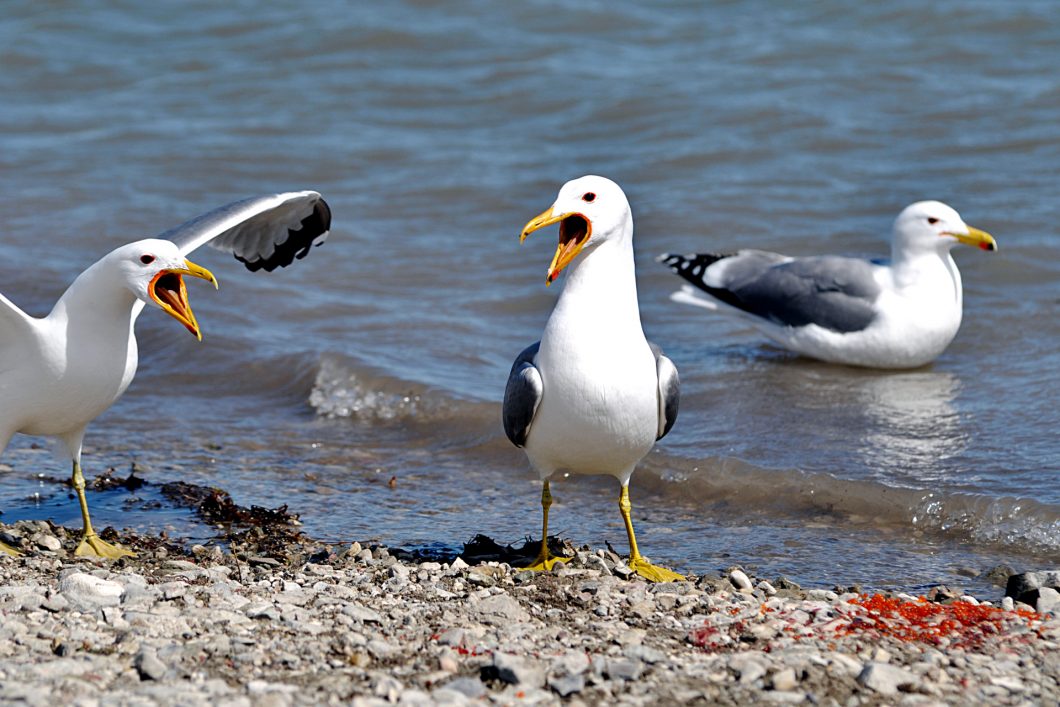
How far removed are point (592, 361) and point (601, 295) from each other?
265mm

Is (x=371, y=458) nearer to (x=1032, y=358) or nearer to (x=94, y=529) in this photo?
(x=94, y=529)

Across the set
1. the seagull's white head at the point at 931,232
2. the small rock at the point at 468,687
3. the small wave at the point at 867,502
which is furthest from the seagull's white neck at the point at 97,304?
the seagull's white head at the point at 931,232

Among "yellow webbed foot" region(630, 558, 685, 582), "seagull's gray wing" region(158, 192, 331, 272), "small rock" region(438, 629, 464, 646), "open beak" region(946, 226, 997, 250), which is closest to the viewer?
"small rock" region(438, 629, 464, 646)

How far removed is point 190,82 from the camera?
17.6 m

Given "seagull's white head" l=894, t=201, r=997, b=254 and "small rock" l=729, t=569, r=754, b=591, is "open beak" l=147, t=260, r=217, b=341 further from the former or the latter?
"seagull's white head" l=894, t=201, r=997, b=254

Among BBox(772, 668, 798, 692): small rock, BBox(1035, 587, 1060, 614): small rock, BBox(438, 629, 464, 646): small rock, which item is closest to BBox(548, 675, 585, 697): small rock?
BBox(438, 629, 464, 646): small rock

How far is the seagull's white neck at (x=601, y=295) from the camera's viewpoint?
562cm

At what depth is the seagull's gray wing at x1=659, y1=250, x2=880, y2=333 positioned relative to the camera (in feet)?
32.5

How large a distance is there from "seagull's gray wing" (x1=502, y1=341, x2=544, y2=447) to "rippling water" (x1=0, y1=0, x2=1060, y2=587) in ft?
3.29

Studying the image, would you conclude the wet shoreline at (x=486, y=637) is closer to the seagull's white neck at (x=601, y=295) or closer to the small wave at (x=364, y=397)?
the seagull's white neck at (x=601, y=295)

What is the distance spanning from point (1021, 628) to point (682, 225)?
26.9 feet

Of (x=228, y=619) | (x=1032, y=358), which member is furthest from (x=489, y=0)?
(x=228, y=619)

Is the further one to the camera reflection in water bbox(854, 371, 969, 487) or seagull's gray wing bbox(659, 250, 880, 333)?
seagull's gray wing bbox(659, 250, 880, 333)

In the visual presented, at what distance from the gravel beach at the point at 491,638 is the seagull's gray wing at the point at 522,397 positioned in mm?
561
